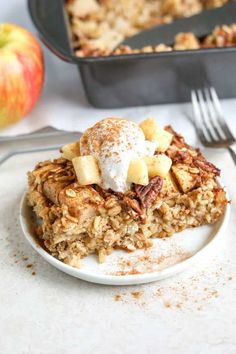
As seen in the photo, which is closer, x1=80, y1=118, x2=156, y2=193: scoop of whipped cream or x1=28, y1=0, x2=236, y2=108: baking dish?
x1=80, y1=118, x2=156, y2=193: scoop of whipped cream

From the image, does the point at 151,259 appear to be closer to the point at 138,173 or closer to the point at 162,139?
the point at 138,173

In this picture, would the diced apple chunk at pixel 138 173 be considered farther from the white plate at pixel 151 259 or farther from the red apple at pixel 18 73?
the red apple at pixel 18 73

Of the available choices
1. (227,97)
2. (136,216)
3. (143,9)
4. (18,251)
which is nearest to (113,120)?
(136,216)

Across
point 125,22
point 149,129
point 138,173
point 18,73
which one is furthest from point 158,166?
point 125,22

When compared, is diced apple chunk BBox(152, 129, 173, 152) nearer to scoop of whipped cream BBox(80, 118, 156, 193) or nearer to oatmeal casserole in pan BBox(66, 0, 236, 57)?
scoop of whipped cream BBox(80, 118, 156, 193)

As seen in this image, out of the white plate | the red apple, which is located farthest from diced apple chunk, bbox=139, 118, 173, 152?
the red apple

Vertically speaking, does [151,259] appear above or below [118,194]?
below
